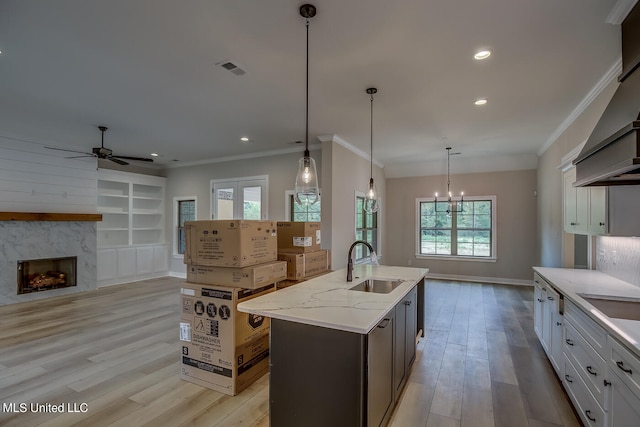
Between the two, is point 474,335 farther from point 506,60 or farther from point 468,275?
point 468,275

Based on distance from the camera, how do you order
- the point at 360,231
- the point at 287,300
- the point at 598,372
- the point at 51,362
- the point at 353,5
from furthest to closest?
the point at 360,231 → the point at 51,362 → the point at 287,300 → the point at 353,5 → the point at 598,372

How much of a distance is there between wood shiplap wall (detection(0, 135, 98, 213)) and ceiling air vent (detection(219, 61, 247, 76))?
16.5 ft

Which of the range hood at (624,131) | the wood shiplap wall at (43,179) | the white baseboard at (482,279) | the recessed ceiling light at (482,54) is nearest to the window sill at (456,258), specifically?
the white baseboard at (482,279)

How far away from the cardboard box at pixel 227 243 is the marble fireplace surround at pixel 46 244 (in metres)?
4.70

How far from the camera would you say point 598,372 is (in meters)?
1.90

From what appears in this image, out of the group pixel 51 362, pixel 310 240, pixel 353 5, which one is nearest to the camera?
pixel 353 5

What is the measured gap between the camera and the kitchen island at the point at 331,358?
68.3 inches

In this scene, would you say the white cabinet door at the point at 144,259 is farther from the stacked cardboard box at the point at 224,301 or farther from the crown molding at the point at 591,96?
the crown molding at the point at 591,96

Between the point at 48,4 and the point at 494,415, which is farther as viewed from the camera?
the point at 494,415

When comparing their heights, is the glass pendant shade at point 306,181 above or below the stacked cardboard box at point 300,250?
above

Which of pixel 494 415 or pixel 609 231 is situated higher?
pixel 609 231

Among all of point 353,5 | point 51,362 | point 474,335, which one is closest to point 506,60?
point 353,5

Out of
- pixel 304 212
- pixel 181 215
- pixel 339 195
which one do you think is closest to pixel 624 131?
pixel 339 195

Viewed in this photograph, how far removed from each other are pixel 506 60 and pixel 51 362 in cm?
528
